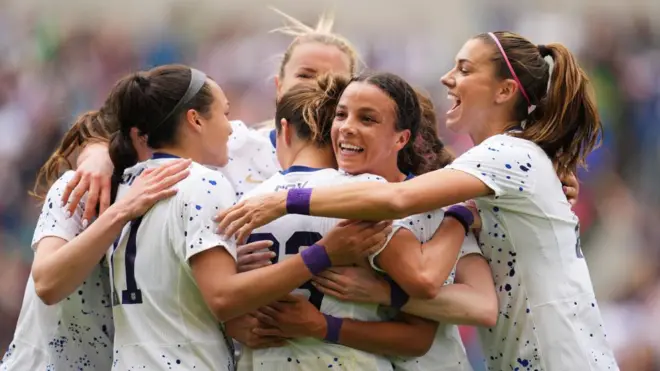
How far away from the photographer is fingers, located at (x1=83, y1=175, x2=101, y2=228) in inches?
148

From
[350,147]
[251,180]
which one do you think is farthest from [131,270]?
[251,180]

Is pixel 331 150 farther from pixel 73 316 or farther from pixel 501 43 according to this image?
pixel 73 316

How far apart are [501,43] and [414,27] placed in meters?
5.56

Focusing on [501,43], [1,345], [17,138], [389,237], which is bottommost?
[1,345]

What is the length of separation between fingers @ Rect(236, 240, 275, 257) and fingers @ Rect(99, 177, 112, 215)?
0.57 meters

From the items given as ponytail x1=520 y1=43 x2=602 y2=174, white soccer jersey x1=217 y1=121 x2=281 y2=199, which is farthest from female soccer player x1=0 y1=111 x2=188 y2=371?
ponytail x1=520 y1=43 x2=602 y2=174

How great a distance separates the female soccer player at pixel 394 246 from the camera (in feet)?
11.4

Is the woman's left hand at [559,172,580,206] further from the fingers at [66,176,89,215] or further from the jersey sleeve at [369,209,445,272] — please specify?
the fingers at [66,176,89,215]

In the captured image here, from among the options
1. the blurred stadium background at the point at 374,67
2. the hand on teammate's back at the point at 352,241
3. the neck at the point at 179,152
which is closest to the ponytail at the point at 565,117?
the hand on teammate's back at the point at 352,241

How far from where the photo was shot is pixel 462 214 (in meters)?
3.66

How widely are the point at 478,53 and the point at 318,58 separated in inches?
47.5

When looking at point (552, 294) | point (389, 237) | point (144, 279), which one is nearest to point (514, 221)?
point (552, 294)

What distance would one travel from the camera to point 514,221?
370 cm

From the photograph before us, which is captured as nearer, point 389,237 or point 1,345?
point 389,237
